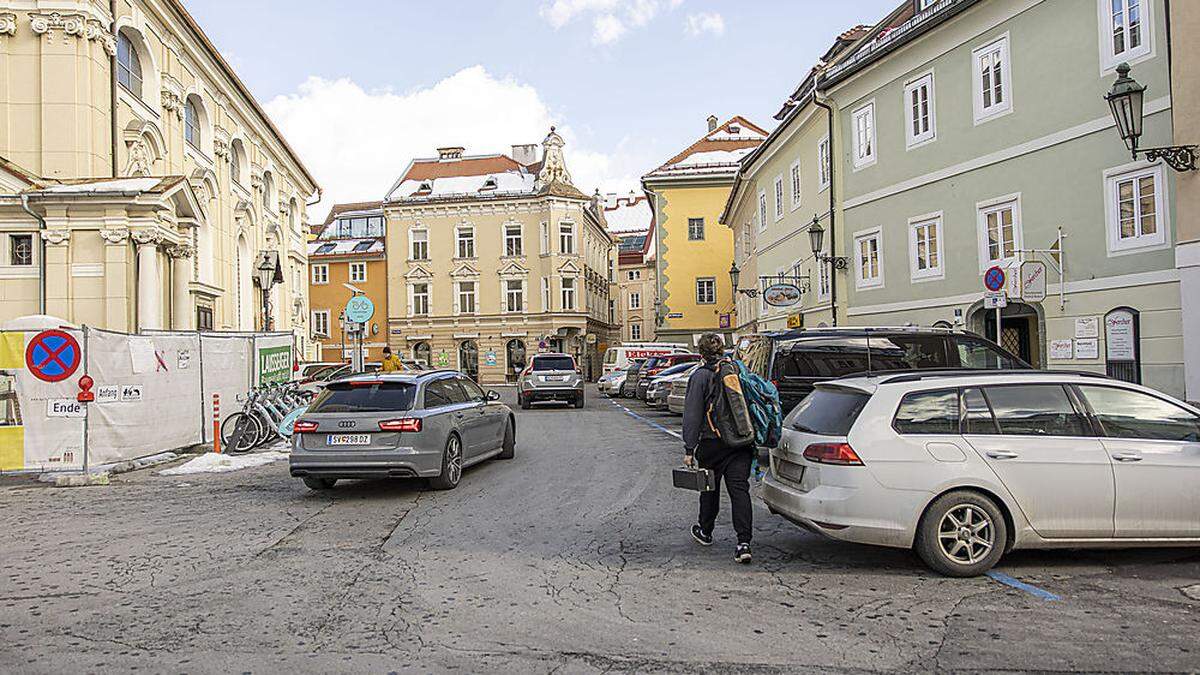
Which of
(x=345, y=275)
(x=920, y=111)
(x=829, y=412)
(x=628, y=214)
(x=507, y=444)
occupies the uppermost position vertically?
(x=628, y=214)

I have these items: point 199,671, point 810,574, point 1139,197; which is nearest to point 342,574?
point 199,671

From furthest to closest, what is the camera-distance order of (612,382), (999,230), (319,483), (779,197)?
(612,382) < (779,197) < (999,230) < (319,483)

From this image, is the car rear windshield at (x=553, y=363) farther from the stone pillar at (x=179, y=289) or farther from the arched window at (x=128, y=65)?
the arched window at (x=128, y=65)

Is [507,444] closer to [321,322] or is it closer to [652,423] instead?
[652,423]

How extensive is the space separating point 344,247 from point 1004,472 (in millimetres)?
71880

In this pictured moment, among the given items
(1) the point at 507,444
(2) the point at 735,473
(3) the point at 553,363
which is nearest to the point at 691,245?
(3) the point at 553,363

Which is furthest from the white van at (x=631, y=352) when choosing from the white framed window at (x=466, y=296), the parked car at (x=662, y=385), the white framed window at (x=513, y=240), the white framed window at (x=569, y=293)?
the white framed window at (x=466, y=296)

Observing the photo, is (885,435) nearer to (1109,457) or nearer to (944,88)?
(1109,457)

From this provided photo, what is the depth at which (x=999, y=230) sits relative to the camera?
62.5ft

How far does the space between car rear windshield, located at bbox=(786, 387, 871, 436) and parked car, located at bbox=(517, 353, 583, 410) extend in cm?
2118

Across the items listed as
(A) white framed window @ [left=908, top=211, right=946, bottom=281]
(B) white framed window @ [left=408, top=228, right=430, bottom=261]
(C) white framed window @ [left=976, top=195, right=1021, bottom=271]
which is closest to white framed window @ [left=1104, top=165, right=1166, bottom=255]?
(C) white framed window @ [left=976, top=195, right=1021, bottom=271]

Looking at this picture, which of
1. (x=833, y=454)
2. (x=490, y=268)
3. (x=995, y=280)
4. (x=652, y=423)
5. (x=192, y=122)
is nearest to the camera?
(x=833, y=454)

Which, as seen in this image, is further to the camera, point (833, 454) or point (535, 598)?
point (833, 454)

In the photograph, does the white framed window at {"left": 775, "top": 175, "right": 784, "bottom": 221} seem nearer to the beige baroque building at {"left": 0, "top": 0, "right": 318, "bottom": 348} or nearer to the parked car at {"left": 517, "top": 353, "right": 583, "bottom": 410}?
the parked car at {"left": 517, "top": 353, "right": 583, "bottom": 410}
